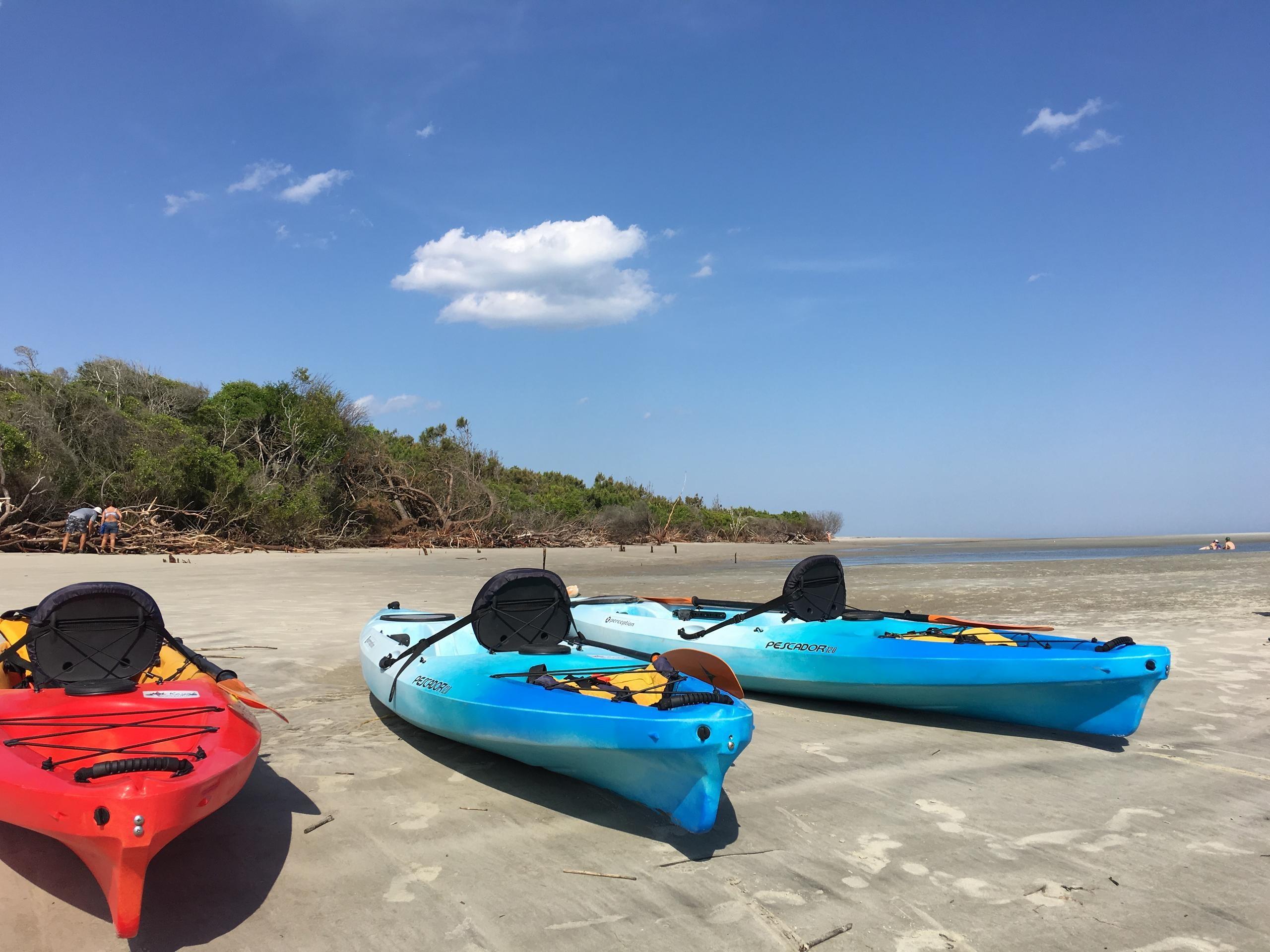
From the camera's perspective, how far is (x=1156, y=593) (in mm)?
15250

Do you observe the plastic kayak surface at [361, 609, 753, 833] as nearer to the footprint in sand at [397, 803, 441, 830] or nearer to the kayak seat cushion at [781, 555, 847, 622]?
the footprint in sand at [397, 803, 441, 830]

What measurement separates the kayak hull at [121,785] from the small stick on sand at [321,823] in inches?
22.7

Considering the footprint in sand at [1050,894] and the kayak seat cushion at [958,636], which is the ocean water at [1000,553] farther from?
the footprint in sand at [1050,894]

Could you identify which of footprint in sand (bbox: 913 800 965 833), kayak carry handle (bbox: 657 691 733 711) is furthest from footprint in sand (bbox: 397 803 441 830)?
footprint in sand (bbox: 913 800 965 833)

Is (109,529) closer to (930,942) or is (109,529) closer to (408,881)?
(408,881)

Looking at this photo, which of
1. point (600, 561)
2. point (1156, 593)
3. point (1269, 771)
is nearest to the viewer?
point (1269, 771)

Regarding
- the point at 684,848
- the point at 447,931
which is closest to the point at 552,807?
the point at 684,848

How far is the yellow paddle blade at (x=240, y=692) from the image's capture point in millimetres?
4679

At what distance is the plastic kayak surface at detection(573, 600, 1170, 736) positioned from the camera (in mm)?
5973

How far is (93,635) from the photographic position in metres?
4.71

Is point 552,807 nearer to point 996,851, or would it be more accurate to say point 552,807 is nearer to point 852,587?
point 996,851

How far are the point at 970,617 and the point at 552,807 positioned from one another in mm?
9202

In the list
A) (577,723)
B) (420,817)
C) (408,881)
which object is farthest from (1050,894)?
(420,817)

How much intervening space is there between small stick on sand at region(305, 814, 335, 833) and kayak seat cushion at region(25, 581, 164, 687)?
141 cm
